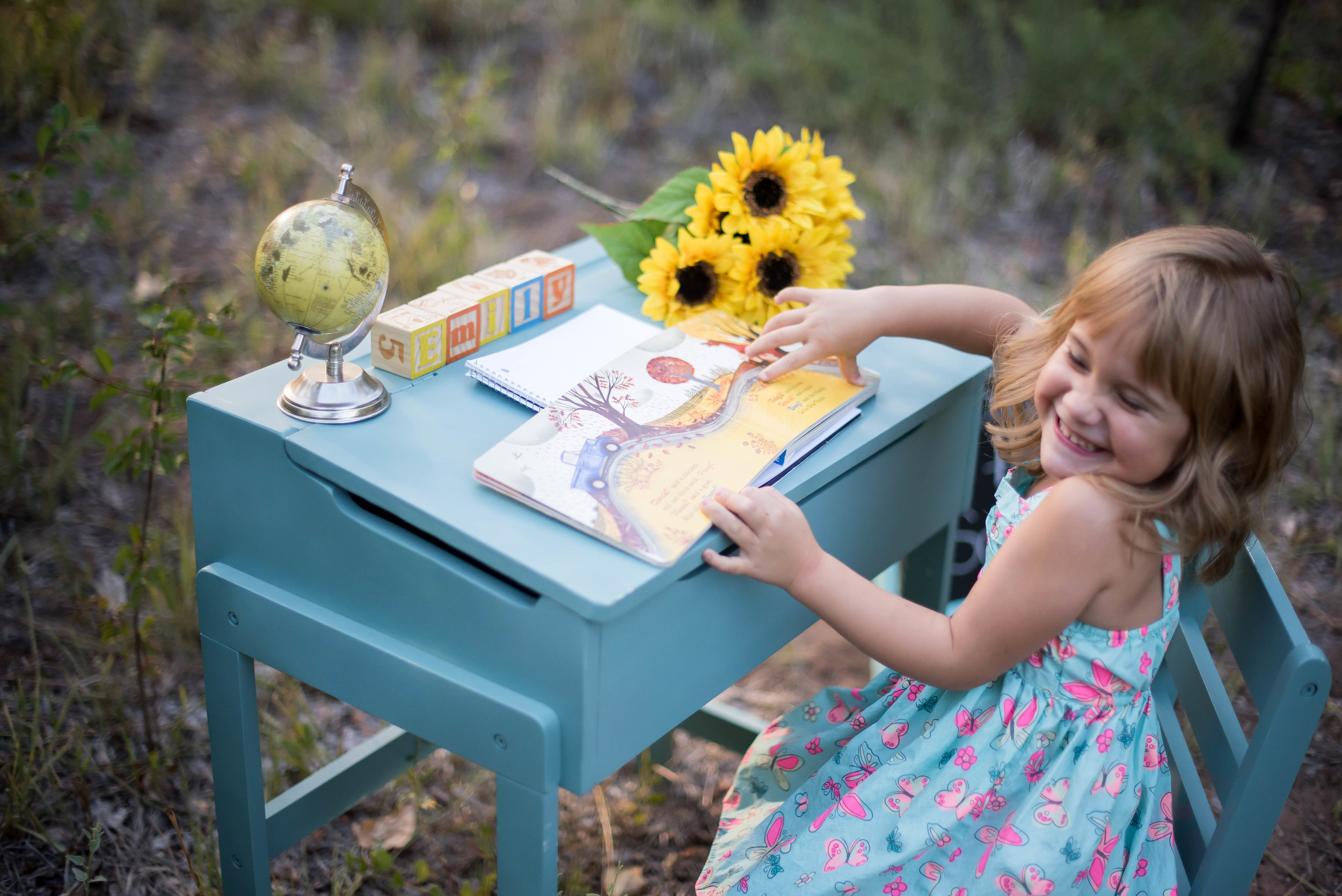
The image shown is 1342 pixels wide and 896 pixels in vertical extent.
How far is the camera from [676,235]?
1540 mm

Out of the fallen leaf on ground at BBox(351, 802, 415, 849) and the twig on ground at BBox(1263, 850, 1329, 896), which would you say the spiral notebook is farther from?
the twig on ground at BBox(1263, 850, 1329, 896)

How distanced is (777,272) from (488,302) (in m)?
0.39

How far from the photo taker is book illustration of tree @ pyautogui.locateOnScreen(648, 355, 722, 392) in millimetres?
1279

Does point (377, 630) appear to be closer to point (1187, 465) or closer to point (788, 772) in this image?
point (788, 772)

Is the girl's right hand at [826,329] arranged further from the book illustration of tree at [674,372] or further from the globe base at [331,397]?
the globe base at [331,397]

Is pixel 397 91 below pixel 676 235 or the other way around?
below

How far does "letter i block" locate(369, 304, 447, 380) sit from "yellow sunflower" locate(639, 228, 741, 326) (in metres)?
0.30

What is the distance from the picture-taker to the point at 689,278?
147 centimetres

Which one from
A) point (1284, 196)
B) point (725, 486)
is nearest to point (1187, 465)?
point (725, 486)

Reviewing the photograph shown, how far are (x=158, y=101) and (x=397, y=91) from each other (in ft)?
2.58

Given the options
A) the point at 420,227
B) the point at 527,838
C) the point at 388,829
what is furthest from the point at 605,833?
the point at 420,227

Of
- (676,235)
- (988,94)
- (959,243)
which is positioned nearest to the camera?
(676,235)

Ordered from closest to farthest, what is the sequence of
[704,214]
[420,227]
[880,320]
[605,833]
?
[880,320], [704,214], [605,833], [420,227]

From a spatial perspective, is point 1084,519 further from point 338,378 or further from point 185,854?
point 185,854
